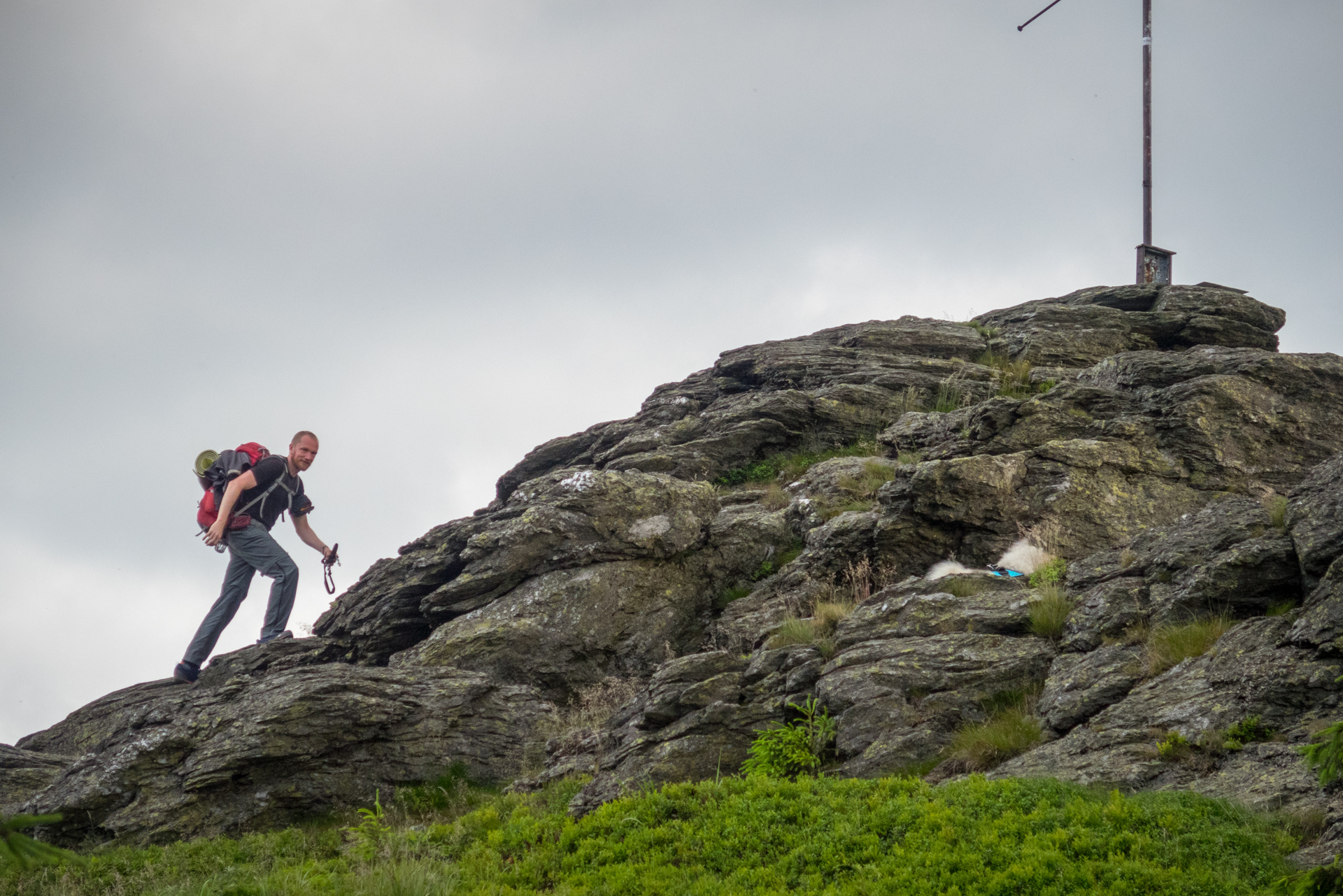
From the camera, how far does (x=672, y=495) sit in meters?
14.1

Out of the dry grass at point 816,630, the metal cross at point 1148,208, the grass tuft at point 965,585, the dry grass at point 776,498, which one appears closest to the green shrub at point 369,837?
the dry grass at point 816,630

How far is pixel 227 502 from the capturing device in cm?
1311

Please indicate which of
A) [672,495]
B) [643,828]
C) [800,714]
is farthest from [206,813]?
[672,495]

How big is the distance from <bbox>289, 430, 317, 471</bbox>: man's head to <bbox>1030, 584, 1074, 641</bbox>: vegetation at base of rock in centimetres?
1090

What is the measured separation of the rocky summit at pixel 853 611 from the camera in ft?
25.0

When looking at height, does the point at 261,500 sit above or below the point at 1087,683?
above

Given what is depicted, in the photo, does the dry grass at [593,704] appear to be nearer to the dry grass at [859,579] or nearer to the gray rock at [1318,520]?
the dry grass at [859,579]

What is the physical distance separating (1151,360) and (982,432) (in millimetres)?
3956

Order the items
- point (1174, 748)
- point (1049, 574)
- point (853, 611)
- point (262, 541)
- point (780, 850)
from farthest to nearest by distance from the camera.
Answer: point (262, 541) < point (853, 611) < point (1049, 574) < point (1174, 748) < point (780, 850)

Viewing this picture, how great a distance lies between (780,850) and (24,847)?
500 cm

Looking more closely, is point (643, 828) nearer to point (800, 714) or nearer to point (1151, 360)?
point (800, 714)

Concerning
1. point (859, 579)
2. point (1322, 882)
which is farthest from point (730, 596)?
point (1322, 882)

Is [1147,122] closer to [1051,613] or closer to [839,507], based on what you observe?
[839,507]

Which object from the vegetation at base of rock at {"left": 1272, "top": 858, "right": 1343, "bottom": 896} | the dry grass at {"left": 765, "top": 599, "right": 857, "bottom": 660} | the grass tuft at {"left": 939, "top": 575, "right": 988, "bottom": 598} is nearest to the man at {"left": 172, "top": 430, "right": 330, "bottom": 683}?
the dry grass at {"left": 765, "top": 599, "right": 857, "bottom": 660}
